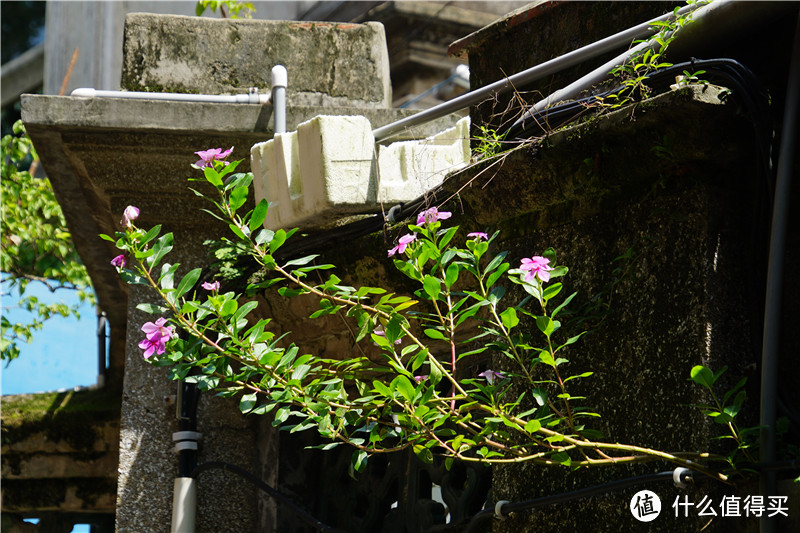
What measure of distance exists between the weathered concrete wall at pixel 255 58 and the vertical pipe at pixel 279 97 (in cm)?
28

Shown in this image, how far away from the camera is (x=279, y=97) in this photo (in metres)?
3.08

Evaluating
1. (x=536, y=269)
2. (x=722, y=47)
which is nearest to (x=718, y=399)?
(x=536, y=269)

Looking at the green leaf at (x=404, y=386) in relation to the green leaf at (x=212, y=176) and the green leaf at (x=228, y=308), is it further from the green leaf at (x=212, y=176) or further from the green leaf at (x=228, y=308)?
the green leaf at (x=212, y=176)

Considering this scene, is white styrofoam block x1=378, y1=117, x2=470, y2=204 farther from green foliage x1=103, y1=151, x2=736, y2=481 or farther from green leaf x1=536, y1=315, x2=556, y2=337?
green leaf x1=536, y1=315, x2=556, y2=337

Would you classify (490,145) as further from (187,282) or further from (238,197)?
(187,282)

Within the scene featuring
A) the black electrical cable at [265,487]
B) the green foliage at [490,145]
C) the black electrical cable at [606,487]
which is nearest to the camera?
the black electrical cable at [606,487]

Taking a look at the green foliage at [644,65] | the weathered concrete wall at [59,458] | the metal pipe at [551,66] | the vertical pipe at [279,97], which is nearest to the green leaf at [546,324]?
the green foliage at [644,65]

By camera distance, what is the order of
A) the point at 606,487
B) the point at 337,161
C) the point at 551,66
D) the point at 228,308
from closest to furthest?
the point at 606,487, the point at 228,308, the point at 551,66, the point at 337,161

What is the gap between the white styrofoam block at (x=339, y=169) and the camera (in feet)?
8.64

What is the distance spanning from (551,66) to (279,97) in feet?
3.70

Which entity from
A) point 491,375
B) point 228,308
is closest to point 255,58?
point 228,308

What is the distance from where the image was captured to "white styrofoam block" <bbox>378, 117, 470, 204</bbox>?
2.73 m

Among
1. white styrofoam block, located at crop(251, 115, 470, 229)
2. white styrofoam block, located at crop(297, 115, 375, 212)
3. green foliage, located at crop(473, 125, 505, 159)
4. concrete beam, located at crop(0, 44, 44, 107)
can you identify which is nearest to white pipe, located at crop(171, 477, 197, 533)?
white styrofoam block, located at crop(251, 115, 470, 229)

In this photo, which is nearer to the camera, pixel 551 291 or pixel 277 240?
pixel 551 291
